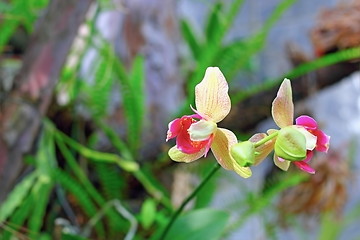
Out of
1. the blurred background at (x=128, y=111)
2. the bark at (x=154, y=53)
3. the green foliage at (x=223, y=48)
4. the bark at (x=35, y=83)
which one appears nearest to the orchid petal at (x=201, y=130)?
the blurred background at (x=128, y=111)

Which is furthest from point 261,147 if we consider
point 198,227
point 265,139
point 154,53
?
point 154,53

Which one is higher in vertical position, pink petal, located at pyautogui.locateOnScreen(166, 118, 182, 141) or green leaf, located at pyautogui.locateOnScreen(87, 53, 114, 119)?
pink petal, located at pyautogui.locateOnScreen(166, 118, 182, 141)

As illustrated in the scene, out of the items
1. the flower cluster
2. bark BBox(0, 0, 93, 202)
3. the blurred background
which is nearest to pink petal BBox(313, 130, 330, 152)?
the flower cluster

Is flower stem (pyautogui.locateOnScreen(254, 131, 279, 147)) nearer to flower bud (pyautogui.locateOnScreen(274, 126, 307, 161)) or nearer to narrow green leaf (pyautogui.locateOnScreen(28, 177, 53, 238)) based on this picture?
flower bud (pyautogui.locateOnScreen(274, 126, 307, 161))

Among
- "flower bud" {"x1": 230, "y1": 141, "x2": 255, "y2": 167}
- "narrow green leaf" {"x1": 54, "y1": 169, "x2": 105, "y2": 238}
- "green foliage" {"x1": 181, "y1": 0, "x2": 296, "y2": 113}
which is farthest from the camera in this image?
"green foliage" {"x1": 181, "y1": 0, "x2": 296, "y2": 113}

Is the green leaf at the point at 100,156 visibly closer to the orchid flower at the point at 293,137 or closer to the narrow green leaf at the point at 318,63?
the narrow green leaf at the point at 318,63

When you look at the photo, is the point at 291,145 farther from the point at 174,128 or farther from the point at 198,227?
the point at 198,227
